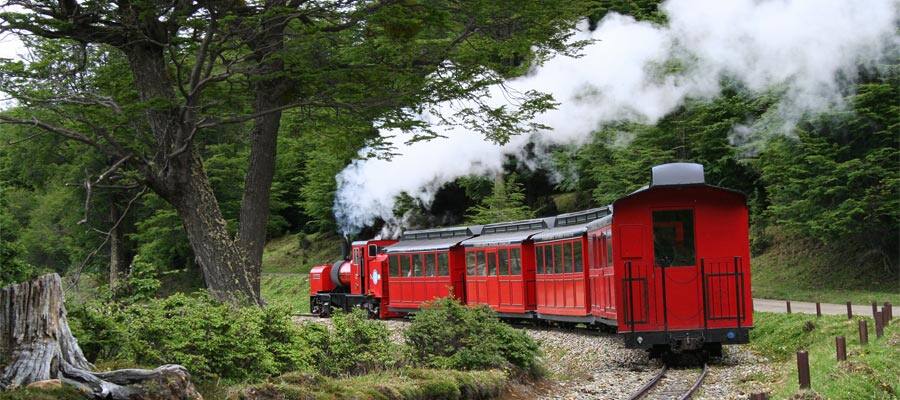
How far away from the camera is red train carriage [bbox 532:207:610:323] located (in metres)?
18.3

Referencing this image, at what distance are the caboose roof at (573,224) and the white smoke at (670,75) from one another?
3.33 metres

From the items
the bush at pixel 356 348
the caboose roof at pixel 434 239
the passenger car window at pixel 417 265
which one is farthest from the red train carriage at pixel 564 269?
the bush at pixel 356 348

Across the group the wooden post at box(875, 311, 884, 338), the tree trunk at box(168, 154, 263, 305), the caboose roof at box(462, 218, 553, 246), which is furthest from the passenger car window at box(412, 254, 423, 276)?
the wooden post at box(875, 311, 884, 338)

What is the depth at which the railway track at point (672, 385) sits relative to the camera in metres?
12.4

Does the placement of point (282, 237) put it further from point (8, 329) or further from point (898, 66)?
point (8, 329)

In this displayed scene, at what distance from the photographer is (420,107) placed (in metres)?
15.5

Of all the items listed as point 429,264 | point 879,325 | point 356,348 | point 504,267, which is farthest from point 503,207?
point 356,348

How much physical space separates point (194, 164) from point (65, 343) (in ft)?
23.9

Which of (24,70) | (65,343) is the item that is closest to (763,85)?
(24,70)

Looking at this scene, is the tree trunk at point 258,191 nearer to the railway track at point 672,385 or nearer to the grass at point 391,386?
the grass at point 391,386

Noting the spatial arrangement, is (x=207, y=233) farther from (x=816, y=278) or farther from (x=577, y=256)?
(x=816, y=278)

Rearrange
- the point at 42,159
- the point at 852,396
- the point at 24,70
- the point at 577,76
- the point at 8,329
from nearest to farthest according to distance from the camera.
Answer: the point at 8,329 < the point at 852,396 < the point at 24,70 < the point at 42,159 < the point at 577,76

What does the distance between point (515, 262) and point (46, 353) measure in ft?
51.0

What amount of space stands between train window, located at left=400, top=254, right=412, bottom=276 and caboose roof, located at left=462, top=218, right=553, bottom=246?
2.58 m
